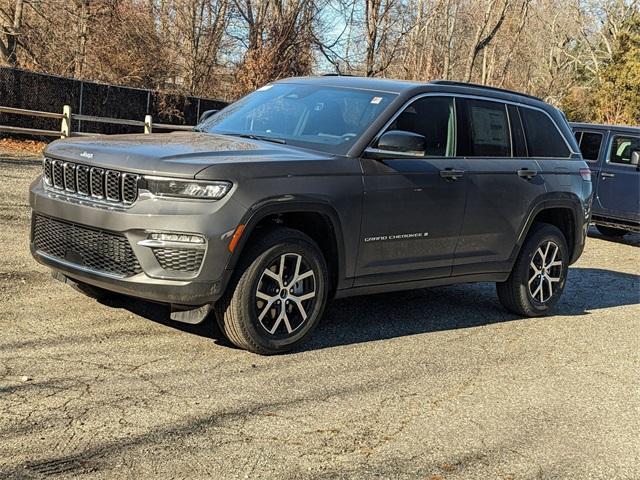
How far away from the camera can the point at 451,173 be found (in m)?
6.55

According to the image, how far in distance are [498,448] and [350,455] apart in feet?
3.00

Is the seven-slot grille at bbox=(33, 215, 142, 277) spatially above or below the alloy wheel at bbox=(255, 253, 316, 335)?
above

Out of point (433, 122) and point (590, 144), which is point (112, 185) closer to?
point (433, 122)

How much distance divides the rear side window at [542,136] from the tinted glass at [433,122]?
1.20 metres

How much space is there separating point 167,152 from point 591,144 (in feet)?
38.2

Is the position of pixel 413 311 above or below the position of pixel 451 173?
below

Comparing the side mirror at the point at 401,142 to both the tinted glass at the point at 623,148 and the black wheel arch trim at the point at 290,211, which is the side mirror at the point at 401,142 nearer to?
the black wheel arch trim at the point at 290,211

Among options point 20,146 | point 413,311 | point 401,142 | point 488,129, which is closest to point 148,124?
point 20,146

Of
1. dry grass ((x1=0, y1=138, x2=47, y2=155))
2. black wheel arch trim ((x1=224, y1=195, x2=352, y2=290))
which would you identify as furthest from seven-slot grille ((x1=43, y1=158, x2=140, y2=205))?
dry grass ((x1=0, y1=138, x2=47, y2=155))

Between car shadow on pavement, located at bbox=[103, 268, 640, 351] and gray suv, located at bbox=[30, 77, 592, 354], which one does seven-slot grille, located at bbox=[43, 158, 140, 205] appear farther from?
car shadow on pavement, located at bbox=[103, 268, 640, 351]

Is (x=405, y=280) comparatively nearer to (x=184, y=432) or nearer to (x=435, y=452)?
(x=435, y=452)

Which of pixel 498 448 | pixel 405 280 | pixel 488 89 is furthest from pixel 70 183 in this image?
pixel 488 89

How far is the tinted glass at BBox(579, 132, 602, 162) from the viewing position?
15.0m

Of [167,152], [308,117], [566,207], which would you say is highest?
[308,117]
